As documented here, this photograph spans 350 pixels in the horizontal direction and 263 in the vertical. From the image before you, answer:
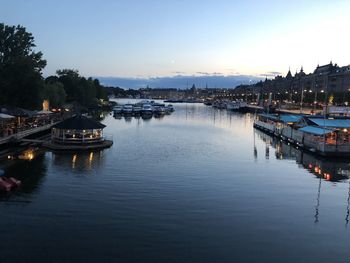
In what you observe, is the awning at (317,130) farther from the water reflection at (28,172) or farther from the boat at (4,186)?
the boat at (4,186)

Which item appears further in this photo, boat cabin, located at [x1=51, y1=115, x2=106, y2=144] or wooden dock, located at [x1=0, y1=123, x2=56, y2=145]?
boat cabin, located at [x1=51, y1=115, x2=106, y2=144]

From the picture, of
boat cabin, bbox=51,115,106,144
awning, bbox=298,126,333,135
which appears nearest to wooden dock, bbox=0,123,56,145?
boat cabin, bbox=51,115,106,144

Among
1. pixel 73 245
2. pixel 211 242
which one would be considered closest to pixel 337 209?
pixel 211 242

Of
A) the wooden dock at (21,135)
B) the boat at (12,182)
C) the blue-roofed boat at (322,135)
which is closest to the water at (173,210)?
the boat at (12,182)

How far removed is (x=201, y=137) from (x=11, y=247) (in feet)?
194

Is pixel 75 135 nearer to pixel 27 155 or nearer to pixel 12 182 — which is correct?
pixel 27 155

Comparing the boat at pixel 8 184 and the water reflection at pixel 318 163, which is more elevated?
the boat at pixel 8 184

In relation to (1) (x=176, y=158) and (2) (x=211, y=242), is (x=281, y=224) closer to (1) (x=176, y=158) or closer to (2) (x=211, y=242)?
(2) (x=211, y=242)

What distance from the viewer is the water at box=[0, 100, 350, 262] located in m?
22.4

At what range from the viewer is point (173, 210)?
29.3 metres

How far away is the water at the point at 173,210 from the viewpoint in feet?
73.6

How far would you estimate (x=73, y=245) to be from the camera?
22.5 metres

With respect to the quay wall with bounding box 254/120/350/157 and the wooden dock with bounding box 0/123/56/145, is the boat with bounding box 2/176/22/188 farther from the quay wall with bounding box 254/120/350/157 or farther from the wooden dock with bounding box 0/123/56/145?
the quay wall with bounding box 254/120/350/157

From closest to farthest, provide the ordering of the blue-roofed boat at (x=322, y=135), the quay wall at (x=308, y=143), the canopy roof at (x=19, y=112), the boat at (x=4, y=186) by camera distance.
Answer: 1. the boat at (x=4, y=186)
2. the quay wall at (x=308, y=143)
3. the blue-roofed boat at (x=322, y=135)
4. the canopy roof at (x=19, y=112)
